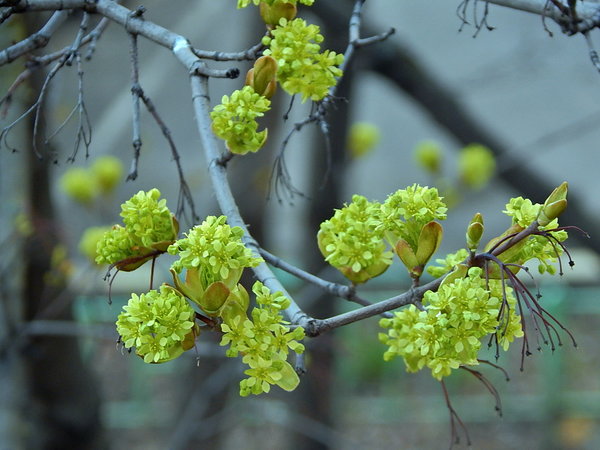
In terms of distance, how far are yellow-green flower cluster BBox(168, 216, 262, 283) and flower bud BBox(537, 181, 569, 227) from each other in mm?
404

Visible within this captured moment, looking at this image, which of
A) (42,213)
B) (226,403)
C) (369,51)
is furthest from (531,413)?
(42,213)

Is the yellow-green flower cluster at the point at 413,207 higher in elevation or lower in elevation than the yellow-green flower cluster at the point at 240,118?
lower

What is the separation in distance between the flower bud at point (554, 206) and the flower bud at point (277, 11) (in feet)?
1.63

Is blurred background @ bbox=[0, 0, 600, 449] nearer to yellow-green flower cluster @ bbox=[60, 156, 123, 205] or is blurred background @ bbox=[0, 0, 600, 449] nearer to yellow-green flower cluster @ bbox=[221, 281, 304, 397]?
yellow-green flower cluster @ bbox=[60, 156, 123, 205]

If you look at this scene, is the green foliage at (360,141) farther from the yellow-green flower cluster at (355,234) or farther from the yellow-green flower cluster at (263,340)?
the yellow-green flower cluster at (263,340)

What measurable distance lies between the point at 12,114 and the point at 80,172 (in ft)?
1.88

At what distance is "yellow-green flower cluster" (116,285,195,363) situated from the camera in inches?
40.3

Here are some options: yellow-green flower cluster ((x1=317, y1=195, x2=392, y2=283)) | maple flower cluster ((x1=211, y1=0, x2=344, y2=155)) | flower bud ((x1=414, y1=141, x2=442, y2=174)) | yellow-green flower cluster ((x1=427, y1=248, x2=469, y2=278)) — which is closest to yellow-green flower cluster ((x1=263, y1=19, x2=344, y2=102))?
maple flower cluster ((x1=211, y1=0, x2=344, y2=155))

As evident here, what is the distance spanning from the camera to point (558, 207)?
103 centimetres

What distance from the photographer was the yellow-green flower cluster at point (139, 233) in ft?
3.88

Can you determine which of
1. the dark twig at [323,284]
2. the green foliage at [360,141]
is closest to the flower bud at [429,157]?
the green foliage at [360,141]

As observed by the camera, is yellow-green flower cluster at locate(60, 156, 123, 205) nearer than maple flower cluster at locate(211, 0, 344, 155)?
No

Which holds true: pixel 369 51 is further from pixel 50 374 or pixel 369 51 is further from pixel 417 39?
pixel 417 39

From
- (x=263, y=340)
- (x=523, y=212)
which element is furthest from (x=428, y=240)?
(x=263, y=340)
